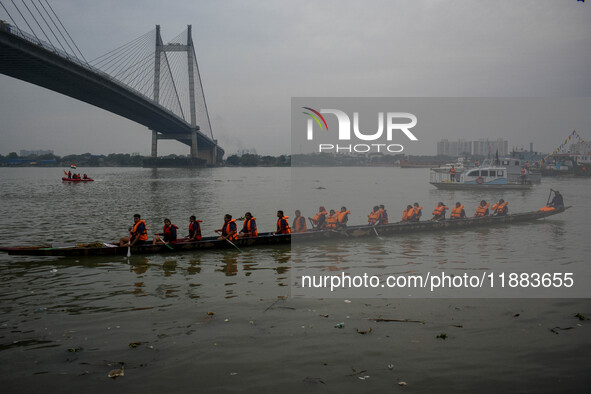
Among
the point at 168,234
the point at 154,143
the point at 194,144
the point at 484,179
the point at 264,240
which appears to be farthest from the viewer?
the point at 154,143

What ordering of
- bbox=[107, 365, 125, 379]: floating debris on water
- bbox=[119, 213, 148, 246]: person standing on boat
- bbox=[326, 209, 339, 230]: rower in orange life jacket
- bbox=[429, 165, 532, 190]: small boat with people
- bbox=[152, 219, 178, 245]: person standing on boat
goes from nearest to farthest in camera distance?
bbox=[107, 365, 125, 379]: floating debris on water, bbox=[119, 213, 148, 246]: person standing on boat, bbox=[152, 219, 178, 245]: person standing on boat, bbox=[326, 209, 339, 230]: rower in orange life jacket, bbox=[429, 165, 532, 190]: small boat with people

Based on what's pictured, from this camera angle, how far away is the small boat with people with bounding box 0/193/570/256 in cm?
1334

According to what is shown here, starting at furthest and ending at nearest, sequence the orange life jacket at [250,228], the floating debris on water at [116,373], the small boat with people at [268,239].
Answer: the orange life jacket at [250,228], the small boat with people at [268,239], the floating debris on water at [116,373]

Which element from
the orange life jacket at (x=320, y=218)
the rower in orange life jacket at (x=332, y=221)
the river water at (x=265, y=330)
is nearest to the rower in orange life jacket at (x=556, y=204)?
the river water at (x=265, y=330)

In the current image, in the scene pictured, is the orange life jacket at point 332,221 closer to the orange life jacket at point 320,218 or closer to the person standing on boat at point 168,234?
the orange life jacket at point 320,218

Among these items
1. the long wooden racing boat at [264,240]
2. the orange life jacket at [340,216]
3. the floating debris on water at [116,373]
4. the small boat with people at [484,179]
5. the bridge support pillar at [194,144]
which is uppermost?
the bridge support pillar at [194,144]

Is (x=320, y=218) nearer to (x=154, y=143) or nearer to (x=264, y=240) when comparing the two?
(x=264, y=240)

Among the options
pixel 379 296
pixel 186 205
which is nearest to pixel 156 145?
pixel 186 205

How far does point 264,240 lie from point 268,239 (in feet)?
0.46

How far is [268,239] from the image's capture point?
15523 millimetres

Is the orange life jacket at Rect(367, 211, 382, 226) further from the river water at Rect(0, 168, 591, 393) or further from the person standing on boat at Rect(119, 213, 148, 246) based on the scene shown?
the person standing on boat at Rect(119, 213, 148, 246)

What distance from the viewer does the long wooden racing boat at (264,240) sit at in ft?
43.3

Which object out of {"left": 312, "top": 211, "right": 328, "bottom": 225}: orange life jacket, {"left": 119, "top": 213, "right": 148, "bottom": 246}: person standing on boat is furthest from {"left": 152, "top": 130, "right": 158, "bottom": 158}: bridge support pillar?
{"left": 119, "top": 213, "right": 148, "bottom": 246}: person standing on boat

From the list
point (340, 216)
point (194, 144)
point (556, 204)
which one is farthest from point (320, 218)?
point (194, 144)
